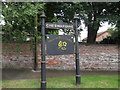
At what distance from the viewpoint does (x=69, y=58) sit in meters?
8.16

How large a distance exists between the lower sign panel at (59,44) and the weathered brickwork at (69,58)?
109 inches

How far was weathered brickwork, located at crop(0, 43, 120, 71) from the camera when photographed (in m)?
7.69

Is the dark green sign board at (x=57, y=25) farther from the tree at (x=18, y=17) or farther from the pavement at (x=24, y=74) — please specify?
the pavement at (x=24, y=74)

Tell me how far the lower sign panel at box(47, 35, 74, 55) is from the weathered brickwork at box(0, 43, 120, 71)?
9.05 ft

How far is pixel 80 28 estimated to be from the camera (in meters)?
9.40

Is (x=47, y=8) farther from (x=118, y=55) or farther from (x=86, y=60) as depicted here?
(x=118, y=55)

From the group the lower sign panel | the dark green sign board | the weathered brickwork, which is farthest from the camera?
the weathered brickwork

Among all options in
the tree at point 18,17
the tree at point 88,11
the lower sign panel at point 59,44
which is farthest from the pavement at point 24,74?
the tree at point 88,11

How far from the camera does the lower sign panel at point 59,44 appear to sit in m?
4.94

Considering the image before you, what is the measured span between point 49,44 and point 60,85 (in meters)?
1.54

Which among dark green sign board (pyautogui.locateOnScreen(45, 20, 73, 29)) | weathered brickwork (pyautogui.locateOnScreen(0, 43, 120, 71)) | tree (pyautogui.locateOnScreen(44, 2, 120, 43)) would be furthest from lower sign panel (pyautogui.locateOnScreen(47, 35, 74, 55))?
tree (pyautogui.locateOnScreen(44, 2, 120, 43))

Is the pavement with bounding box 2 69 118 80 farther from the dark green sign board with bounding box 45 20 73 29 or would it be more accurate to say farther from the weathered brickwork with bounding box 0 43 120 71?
the dark green sign board with bounding box 45 20 73 29

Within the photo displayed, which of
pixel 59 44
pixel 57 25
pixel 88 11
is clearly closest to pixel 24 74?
pixel 59 44

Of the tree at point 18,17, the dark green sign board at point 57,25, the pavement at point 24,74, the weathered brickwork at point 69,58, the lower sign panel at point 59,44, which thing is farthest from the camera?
the weathered brickwork at point 69,58
